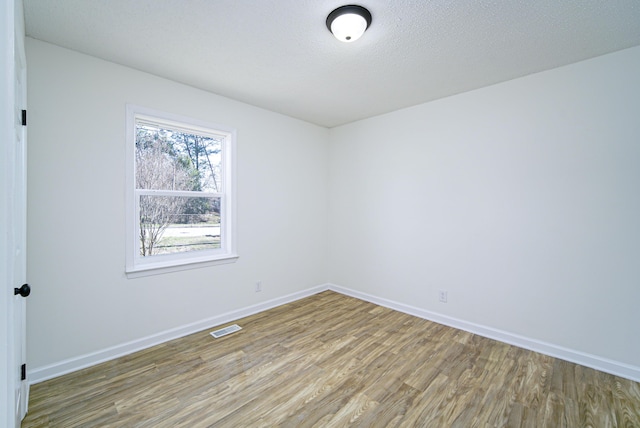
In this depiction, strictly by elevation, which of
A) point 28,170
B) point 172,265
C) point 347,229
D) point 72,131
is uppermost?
point 72,131

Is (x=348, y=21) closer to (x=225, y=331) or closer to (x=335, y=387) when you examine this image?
(x=335, y=387)

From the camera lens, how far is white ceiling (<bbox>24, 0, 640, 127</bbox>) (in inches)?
71.2

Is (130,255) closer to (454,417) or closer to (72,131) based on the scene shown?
(72,131)

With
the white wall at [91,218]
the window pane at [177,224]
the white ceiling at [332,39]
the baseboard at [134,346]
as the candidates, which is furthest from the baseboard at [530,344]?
the white ceiling at [332,39]

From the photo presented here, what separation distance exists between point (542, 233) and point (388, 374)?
193 centimetres

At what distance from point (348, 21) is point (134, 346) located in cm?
322

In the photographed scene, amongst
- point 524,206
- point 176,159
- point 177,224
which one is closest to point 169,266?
point 177,224

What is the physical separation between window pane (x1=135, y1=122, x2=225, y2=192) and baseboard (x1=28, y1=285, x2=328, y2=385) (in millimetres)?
1461

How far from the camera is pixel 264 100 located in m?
3.35

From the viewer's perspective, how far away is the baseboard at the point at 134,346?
2.17 metres

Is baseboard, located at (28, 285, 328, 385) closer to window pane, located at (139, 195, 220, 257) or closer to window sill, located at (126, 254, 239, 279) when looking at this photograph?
window sill, located at (126, 254, 239, 279)

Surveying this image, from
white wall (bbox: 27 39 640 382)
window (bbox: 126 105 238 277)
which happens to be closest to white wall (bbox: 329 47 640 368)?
white wall (bbox: 27 39 640 382)

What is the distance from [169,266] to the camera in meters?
2.80

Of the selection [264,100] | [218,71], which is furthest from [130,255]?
[264,100]
